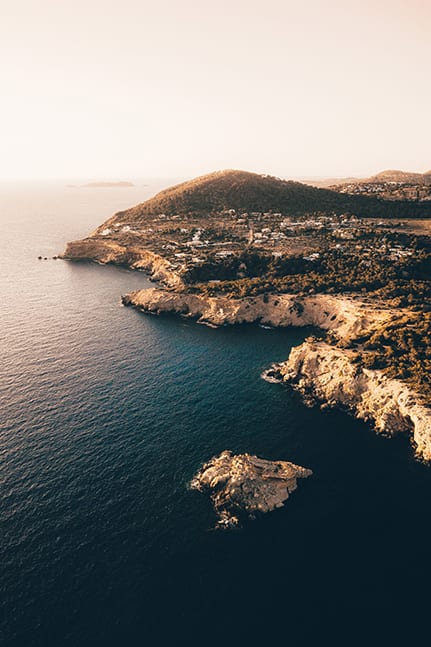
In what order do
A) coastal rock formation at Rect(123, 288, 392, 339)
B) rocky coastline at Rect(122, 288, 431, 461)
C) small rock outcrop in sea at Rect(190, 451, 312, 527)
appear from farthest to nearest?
coastal rock formation at Rect(123, 288, 392, 339) < rocky coastline at Rect(122, 288, 431, 461) < small rock outcrop in sea at Rect(190, 451, 312, 527)

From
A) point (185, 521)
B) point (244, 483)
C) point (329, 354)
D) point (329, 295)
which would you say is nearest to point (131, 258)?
point (329, 295)

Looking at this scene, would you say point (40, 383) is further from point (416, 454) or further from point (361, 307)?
point (361, 307)

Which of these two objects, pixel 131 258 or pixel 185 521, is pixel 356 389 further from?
pixel 131 258

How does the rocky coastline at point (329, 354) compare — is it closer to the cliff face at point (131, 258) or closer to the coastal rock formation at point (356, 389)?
the coastal rock formation at point (356, 389)

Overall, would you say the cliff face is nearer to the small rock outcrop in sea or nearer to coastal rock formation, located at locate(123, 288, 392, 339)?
coastal rock formation, located at locate(123, 288, 392, 339)

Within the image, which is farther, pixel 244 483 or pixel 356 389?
pixel 356 389

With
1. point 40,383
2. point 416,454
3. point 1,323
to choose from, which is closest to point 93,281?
point 1,323

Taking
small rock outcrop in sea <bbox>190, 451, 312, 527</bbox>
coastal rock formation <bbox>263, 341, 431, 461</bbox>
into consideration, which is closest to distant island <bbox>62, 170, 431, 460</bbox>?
coastal rock formation <bbox>263, 341, 431, 461</bbox>
